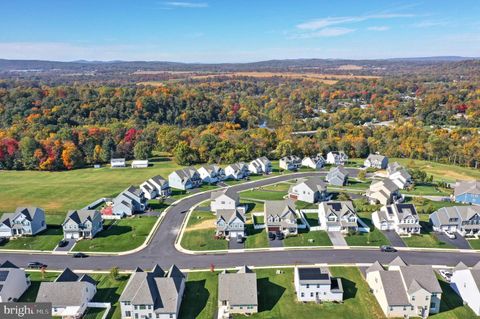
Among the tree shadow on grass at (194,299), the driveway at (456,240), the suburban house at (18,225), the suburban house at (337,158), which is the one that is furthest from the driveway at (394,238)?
the suburban house at (18,225)

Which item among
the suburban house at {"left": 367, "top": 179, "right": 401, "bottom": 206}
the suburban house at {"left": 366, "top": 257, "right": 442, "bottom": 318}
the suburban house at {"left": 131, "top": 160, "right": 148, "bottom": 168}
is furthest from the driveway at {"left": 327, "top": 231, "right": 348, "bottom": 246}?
the suburban house at {"left": 131, "top": 160, "right": 148, "bottom": 168}

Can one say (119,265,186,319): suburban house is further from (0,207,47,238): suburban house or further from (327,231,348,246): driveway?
(0,207,47,238): suburban house

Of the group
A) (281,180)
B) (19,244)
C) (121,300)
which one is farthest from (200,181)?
(121,300)

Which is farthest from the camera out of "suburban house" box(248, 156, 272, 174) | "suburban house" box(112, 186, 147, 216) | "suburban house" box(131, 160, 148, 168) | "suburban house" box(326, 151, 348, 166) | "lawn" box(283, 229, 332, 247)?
"suburban house" box(326, 151, 348, 166)

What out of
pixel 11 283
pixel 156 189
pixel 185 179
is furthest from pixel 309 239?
pixel 11 283

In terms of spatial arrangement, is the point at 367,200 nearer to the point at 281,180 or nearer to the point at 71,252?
the point at 281,180

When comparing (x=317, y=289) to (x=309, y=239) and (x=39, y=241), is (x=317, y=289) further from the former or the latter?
(x=39, y=241)
